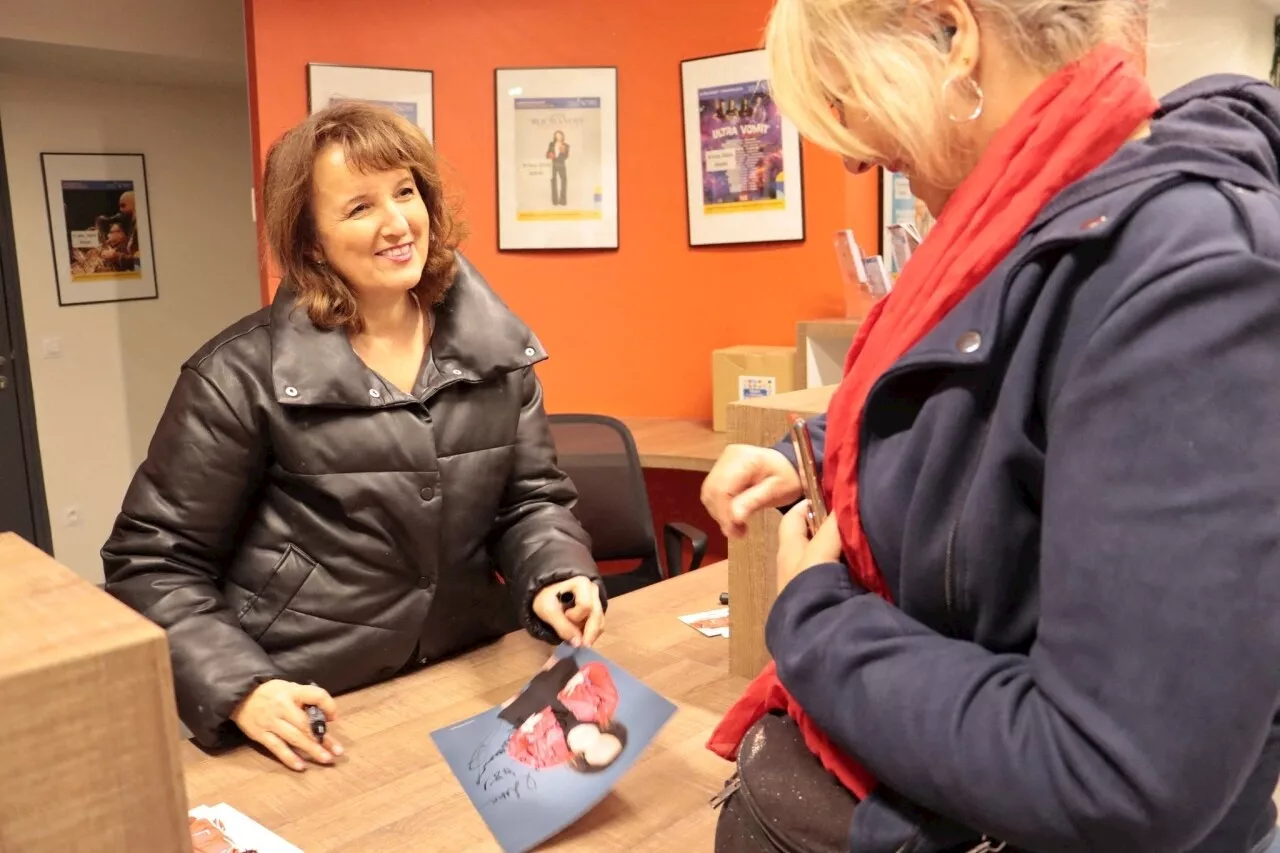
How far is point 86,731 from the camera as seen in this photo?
0.52m

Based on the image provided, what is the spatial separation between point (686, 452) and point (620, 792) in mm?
2097

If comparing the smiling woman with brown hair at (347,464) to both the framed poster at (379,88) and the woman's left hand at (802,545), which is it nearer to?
the woman's left hand at (802,545)

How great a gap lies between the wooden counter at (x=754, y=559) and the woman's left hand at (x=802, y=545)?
63 cm

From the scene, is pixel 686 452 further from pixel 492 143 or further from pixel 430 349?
pixel 430 349

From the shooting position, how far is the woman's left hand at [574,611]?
5.21ft

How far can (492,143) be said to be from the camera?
379 centimetres

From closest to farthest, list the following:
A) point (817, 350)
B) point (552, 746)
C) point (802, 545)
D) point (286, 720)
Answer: point (802, 545) < point (552, 746) < point (286, 720) < point (817, 350)

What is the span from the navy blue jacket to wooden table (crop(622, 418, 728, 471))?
8.12ft

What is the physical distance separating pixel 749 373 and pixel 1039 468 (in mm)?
2890

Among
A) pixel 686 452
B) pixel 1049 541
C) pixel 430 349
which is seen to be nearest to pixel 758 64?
pixel 686 452

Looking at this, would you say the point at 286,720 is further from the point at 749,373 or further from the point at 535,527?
the point at 749,373

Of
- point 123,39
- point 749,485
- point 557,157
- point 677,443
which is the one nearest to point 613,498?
point 677,443

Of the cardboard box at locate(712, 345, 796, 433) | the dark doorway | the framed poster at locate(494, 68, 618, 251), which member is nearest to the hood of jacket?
the cardboard box at locate(712, 345, 796, 433)

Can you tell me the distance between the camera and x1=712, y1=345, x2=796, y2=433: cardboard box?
11.2ft
